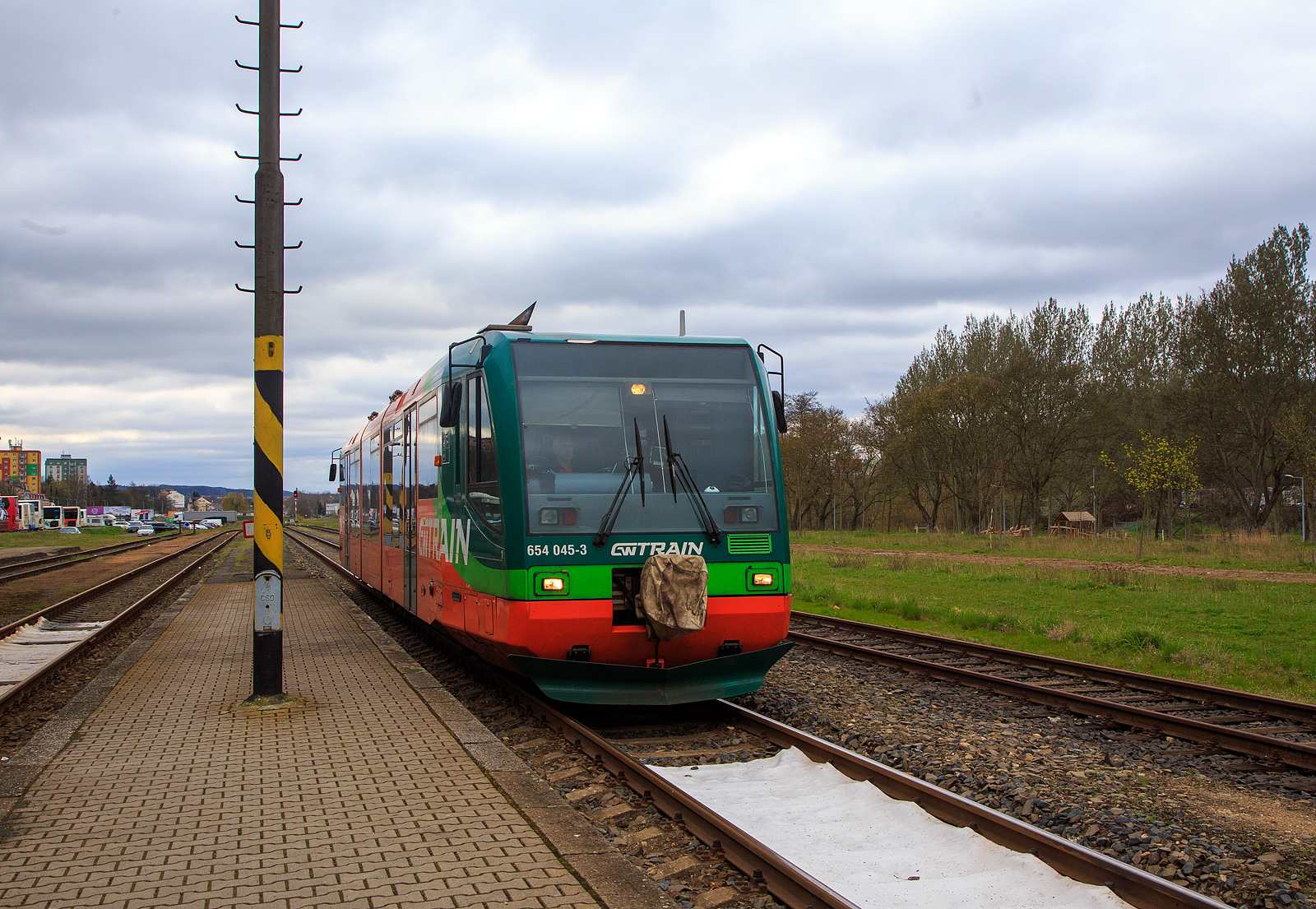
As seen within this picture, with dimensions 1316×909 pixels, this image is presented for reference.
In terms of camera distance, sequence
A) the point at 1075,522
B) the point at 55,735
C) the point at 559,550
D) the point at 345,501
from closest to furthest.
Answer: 1. the point at 55,735
2. the point at 559,550
3. the point at 345,501
4. the point at 1075,522

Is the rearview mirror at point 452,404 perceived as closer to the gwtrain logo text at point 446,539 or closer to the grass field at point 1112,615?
the gwtrain logo text at point 446,539

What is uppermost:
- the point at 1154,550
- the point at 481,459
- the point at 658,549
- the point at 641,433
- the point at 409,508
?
the point at 641,433

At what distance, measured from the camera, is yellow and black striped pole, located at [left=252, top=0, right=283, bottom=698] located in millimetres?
8453

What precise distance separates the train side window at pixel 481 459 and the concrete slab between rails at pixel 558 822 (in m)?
1.54

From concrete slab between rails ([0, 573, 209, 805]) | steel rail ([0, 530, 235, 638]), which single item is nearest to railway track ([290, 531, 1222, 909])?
concrete slab between rails ([0, 573, 209, 805])

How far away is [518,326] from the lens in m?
9.40

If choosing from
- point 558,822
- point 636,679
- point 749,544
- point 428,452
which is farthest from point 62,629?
point 558,822

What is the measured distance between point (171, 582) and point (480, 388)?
779 inches

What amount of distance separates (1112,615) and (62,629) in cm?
1588

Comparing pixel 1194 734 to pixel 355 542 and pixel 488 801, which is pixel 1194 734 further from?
pixel 355 542

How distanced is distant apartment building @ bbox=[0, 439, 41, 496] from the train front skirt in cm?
13828

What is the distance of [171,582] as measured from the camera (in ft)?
80.4

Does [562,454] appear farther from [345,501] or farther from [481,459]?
[345,501]

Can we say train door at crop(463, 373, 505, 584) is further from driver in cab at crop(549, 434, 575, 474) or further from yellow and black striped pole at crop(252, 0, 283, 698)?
yellow and black striped pole at crop(252, 0, 283, 698)
